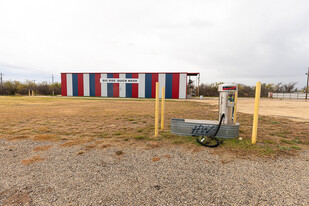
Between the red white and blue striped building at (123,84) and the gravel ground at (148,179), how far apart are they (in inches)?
1089

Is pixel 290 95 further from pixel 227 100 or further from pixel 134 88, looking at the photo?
pixel 227 100

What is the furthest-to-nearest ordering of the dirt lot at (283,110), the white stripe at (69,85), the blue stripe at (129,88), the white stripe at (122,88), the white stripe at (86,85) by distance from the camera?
the white stripe at (69,85) < the white stripe at (86,85) < the white stripe at (122,88) < the blue stripe at (129,88) < the dirt lot at (283,110)

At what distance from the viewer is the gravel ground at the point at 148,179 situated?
6.38ft

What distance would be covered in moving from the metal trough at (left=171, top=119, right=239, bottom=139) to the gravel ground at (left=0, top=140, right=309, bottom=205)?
4.03 ft

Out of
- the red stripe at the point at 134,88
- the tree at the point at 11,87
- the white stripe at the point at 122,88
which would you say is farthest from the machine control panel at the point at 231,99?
the tree at the point at 11,87

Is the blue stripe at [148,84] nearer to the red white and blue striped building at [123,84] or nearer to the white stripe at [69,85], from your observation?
the red white and blue striped building at [123,84]

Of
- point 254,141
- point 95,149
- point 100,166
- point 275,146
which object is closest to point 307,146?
point 275,146

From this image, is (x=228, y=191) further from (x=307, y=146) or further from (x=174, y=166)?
(x=307, y=146)

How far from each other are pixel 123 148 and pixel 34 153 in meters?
1.95

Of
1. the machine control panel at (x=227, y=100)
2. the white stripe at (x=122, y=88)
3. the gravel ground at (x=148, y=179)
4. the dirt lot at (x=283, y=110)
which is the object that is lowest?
the gravel ground at (x=148, y=179)

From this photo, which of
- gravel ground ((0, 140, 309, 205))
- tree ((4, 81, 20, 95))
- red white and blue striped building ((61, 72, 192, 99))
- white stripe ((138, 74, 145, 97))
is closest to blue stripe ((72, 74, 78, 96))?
red white and blue striped building ((61, 72, 192, 99))

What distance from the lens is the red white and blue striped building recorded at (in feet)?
101

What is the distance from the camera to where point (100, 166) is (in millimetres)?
2803

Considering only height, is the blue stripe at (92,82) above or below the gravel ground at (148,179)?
above
